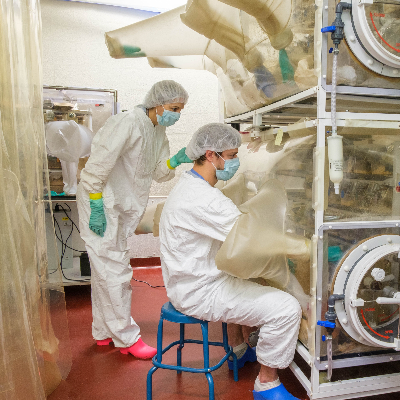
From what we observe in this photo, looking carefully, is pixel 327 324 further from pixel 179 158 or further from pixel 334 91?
pixel 179 158

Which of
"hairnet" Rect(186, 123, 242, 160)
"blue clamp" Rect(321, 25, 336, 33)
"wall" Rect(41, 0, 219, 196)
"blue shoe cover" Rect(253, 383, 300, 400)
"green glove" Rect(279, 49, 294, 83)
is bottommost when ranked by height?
"blue shoe cover" Rect(253, 383, 300, 400)

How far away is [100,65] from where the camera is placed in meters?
3.58

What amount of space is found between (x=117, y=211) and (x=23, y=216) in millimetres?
775

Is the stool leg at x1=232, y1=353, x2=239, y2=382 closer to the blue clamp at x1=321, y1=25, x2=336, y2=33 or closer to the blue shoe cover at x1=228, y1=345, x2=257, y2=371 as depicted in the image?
the blue shoe cover at x1=228, y1=345, x2=257, y2=371

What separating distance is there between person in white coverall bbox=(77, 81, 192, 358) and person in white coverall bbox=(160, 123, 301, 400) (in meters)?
0.53

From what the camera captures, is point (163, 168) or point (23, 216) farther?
point (163, 168)

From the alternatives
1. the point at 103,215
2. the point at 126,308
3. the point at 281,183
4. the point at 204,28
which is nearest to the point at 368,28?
the point at 281,183

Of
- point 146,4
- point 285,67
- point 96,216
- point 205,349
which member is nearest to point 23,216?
point 96,216

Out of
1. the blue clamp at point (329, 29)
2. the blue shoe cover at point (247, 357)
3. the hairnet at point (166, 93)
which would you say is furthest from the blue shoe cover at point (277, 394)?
the hairnet at point (166, 93)

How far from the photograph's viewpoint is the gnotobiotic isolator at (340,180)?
4.09ft

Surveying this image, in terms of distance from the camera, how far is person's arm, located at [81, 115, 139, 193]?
194cm

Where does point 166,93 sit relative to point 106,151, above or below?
above

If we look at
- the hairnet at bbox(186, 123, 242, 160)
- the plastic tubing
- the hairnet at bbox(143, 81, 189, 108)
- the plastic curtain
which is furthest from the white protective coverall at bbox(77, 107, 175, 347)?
the plastic tubing

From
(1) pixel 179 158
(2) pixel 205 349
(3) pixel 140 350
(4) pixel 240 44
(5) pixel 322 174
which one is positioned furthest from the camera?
(1) pixel 179 158
